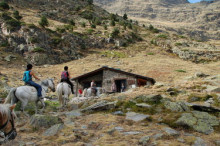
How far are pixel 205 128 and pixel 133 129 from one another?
2894mm

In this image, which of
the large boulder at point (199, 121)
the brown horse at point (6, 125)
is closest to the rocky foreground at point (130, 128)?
the large boulder at point (199, 121)

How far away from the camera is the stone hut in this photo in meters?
24.1

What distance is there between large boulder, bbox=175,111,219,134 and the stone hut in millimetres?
15728

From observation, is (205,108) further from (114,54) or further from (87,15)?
(87,15)

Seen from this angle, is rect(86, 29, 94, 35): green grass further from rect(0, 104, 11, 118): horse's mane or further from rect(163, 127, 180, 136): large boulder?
rect(0, 104, 11, 118): horse's mane

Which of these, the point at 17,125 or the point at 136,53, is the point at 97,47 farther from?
the point at 17,125

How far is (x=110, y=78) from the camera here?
24.5 meters

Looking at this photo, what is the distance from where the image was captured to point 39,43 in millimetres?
48312

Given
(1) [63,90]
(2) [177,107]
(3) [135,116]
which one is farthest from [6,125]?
(2) [177,107]

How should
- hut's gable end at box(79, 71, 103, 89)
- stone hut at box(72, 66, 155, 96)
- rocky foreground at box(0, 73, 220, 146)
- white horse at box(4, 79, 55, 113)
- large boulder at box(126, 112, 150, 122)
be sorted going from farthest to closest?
hut's gable end at box(79, 71, 103, 89) < stone hut at box(72, 66, 155, 96) < white horse at box(4, 79, 55, 113) < large boulder at box(126, 112, 150, 122) < rocky foreground at box(0, 73, 220, 146)

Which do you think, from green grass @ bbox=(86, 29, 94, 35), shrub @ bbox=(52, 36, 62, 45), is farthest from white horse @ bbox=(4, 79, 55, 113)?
green grass @ bbox=(86, 29, 94, 35)

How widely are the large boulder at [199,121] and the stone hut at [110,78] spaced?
15728 mm

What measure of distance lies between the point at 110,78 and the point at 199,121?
17.5 m

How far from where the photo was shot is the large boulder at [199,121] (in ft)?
22.6
